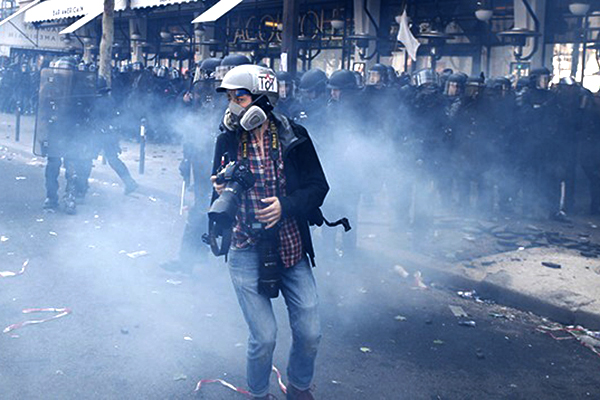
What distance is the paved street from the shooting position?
15.2 ft

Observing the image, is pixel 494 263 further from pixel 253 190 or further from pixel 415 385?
pixel 253 190

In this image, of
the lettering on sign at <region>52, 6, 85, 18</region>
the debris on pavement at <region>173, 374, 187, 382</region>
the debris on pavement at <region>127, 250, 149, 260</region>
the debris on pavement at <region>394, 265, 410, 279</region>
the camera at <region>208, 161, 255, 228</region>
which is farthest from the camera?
the lettering on sign at <region>52, 6, 85, 18</region>

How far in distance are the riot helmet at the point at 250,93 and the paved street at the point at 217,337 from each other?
5.51ft

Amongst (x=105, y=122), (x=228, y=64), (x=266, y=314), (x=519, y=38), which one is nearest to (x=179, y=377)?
(x=266, y=314)

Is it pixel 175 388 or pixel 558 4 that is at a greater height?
pixel 558 4

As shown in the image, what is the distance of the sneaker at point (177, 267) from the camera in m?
7.06

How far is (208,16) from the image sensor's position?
1822 centimetres

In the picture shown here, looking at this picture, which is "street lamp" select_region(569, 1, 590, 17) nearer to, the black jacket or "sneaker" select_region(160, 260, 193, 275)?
"sneaker" select_region(160, 260, 193, 275)

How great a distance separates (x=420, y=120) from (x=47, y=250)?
187 inches

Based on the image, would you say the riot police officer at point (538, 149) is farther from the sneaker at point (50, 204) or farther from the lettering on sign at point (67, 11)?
the lettering on sign at point (67, 11)

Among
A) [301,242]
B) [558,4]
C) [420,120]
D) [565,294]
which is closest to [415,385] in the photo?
[301,242]

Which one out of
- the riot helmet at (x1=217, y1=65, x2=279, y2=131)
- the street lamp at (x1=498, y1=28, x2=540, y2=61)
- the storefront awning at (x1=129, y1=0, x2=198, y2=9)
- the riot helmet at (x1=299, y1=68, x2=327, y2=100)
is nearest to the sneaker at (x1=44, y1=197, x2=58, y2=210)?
the riot helmet at (x1=299, y1=68, x2=327, y2=100)

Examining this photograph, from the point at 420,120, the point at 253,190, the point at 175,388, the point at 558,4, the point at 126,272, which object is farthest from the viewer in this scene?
the point at 558,4

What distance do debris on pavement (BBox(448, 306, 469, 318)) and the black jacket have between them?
2822 millimetres
